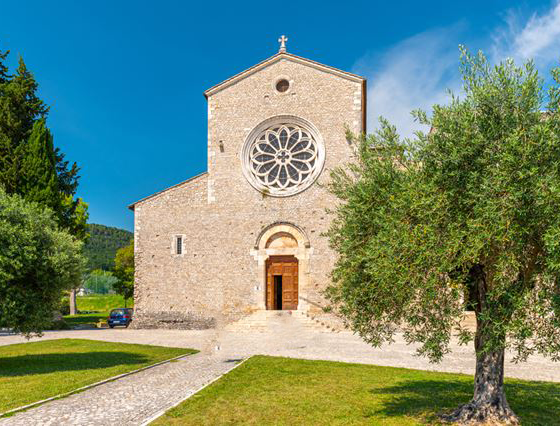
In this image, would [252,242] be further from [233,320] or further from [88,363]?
[88,363]

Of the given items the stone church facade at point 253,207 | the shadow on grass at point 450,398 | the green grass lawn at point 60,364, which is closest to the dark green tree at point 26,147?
the stone church facade at point 253,207

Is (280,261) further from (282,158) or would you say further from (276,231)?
(282,158)

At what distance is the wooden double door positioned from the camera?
2512 centimetres

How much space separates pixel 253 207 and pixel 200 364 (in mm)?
12688

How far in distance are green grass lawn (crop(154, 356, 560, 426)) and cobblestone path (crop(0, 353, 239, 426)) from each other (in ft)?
1.79

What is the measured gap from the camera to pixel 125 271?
44.3 m

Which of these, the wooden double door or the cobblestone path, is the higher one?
the wooden double door

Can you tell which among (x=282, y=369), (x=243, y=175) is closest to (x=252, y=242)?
(x=243, y=175)

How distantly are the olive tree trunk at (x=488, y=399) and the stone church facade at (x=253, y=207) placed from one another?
53.3 ft

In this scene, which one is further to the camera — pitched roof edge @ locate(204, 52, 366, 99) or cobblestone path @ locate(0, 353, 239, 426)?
pitched roof edge @ locate(204, 52, 366, 99)

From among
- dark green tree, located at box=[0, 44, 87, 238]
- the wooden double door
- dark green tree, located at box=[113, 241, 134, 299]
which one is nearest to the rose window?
the wooden double door

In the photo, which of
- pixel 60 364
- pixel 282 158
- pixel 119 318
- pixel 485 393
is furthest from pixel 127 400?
pixel 119 318

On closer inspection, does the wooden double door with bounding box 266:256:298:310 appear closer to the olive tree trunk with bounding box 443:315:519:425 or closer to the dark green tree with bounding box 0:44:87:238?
the dark green tree with bounding box 0:44:87:238

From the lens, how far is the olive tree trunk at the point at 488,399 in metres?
7.67
